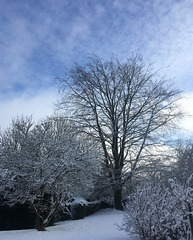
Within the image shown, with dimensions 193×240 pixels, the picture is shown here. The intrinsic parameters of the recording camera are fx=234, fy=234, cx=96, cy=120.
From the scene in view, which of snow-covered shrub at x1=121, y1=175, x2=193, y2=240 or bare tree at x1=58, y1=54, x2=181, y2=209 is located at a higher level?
bare tree at x1=58, y1=54, x2=181, y2=209

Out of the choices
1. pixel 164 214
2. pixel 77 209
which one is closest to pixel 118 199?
pixel 77 209

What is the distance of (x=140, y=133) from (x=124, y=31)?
26.2 feet

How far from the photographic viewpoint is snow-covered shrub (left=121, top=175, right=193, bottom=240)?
16.9 ft

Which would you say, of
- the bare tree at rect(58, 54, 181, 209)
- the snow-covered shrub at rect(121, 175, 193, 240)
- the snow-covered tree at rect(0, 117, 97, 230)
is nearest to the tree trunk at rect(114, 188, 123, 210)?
the bare tree at rect(58, 54, 181, 209)

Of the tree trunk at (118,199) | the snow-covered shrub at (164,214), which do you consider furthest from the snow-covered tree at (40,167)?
the tree trunk at (118,199)

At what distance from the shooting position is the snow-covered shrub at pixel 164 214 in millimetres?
5141

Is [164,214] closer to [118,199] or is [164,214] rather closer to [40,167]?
[40,167]

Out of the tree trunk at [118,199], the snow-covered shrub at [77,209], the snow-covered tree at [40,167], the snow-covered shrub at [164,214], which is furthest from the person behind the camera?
the tree trunk at [118,199]

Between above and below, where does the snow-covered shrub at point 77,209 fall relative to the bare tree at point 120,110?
below

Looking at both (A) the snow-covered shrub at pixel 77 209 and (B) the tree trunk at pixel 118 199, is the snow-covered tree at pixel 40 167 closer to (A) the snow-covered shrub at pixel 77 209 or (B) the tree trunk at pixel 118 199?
(A) the snow-covered shrub at pixel 77 209

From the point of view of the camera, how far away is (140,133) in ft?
51.3

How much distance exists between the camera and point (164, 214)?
5.38 metres

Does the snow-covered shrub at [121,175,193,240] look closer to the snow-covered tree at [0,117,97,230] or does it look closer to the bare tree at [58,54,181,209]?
the snow-covered tree at [0,117,97,230]

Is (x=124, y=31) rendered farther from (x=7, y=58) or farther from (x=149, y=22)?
(x=7, y=58)
